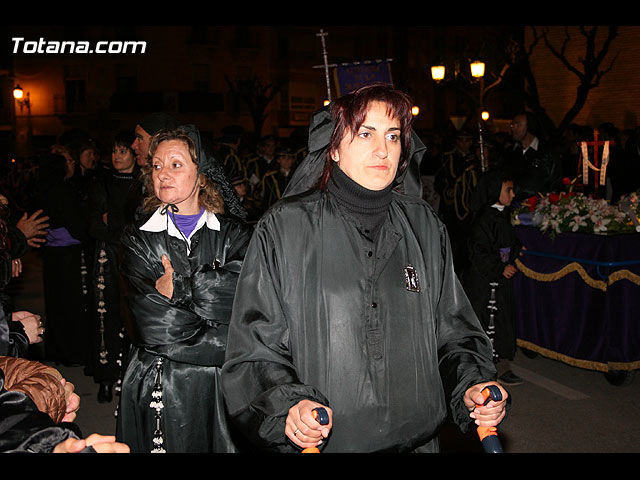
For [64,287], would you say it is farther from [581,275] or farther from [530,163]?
[530,163]

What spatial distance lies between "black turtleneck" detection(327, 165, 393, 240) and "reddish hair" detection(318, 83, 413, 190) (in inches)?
6.4

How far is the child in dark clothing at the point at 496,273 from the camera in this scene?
7051mm

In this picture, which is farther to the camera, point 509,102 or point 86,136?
point 509,102

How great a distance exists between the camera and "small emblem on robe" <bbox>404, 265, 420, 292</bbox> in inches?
109

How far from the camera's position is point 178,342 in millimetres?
3664

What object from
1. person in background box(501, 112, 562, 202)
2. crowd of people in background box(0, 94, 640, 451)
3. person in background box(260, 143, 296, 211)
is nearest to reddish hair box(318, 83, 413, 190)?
crowd of people in background box(0, 94, 640, 451)

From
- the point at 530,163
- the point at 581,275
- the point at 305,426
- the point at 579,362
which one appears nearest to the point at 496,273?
the point at 581,275

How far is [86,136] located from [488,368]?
24.1ft

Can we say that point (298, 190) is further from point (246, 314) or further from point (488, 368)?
point (488, 368)

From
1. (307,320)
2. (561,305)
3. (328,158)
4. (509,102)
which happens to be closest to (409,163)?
(328,158)

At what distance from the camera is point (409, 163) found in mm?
3057

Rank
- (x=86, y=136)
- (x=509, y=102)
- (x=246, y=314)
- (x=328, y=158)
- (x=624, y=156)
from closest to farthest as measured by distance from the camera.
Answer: (x=246, y=314)
(x=328, y=158)
(x=86, y=136)
(x=624, y=156)
(x=509, y=102)

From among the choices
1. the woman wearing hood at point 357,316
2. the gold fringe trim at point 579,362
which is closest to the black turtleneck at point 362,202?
the woman wearing hood at point 357,316

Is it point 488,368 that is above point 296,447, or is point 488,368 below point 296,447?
above
